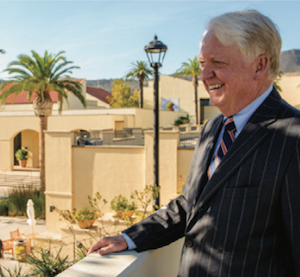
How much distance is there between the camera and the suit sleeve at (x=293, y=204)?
52.9 inches

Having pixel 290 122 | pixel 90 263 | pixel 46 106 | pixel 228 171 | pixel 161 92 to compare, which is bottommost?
pixel 90 263

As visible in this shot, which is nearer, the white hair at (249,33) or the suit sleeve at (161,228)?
the white hair at (249,33)

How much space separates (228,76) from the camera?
5.00 feet

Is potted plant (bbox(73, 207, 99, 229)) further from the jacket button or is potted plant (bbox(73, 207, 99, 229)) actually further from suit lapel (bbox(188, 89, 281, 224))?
suit lapel (bbox(188, 89, 281, 224))

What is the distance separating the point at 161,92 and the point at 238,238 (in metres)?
50.0

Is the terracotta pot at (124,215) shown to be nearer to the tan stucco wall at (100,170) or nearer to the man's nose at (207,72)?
the tan stucco wall at (100,170)

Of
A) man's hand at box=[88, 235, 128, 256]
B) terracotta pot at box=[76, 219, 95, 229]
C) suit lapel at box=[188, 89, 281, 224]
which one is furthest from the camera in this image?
terracotta pot at box=[76, 219, 95, 229]

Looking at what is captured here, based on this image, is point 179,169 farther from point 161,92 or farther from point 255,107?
point 161,92

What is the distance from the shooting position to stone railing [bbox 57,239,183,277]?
5.68 feet

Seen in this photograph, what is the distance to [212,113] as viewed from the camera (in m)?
49.8

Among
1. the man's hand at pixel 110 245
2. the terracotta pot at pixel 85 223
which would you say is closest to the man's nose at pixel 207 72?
the man's hand at pixel 110 245

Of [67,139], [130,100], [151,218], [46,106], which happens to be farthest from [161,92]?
[151,218]

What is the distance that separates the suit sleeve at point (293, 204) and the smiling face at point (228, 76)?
0.34 meters

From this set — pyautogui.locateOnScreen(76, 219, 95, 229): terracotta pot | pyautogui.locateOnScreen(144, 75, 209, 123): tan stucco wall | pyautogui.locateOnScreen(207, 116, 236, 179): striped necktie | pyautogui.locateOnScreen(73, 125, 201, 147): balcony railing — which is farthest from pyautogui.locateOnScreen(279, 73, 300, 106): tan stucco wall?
pyautogui.locateOnScreen(207, 116, 236, 179): striped necktie
